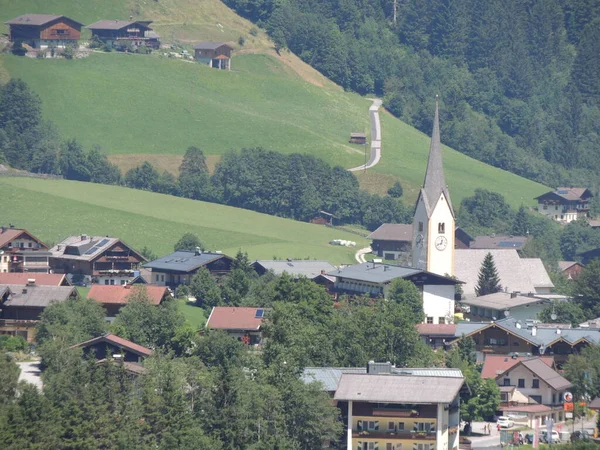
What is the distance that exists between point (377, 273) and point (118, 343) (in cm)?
3510

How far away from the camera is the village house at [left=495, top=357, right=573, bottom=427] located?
91562mm

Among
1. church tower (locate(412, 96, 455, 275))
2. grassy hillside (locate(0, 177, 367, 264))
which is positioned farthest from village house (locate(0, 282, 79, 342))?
grassy hillside (locate(0, 177, 367, 264))

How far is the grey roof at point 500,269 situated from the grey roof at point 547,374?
34649mm

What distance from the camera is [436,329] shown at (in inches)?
4321

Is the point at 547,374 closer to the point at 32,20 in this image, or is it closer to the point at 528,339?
the point at 528,339

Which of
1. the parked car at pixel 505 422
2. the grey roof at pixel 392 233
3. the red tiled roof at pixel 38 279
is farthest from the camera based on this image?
the grey roof at pixel 392 233

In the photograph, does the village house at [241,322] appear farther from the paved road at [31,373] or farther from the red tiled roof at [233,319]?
the paved road at [31,373]

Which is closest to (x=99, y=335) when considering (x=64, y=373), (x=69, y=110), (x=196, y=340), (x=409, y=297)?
(x=196, y=340)

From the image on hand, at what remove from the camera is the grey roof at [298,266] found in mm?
129700

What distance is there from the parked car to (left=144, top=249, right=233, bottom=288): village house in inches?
1465

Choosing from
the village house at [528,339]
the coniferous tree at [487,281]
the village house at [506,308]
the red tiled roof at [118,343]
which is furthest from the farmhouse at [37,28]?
the red tiled roof at [118,343]

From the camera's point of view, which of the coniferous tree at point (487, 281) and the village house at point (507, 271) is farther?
the village house at point (507, 271)

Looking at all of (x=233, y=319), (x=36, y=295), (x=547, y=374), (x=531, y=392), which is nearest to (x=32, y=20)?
(x=233, y=319)

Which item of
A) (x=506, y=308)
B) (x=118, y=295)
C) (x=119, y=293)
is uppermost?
(x=506, y=308)
